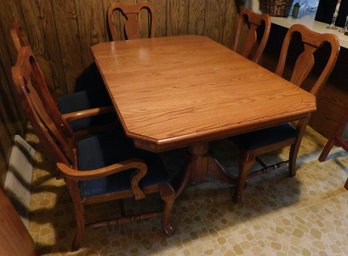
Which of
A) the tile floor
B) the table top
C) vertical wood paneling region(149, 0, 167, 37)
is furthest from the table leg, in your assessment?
vertical wood paneling region(149, 0, 167, 37)

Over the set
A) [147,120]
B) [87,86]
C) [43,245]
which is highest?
[147,120]

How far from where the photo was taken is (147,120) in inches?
41.4

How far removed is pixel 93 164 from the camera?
1.27 metres

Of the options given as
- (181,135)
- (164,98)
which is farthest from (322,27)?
(181,135)

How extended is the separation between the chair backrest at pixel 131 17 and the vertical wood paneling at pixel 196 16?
1.37ft

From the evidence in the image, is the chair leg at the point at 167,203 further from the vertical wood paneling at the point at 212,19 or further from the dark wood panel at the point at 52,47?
the vertical wood paneling at the point at 212,19

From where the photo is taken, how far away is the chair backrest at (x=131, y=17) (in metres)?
2.05

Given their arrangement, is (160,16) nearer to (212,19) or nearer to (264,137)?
(212,19)

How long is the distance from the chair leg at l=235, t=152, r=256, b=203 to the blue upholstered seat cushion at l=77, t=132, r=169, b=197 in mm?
515

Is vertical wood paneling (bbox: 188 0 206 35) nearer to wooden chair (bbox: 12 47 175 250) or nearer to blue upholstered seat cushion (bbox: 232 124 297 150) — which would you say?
blue upholstered seat cushion (bbox: 232 124 297 150)

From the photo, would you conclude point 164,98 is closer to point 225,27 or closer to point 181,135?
point 181,135

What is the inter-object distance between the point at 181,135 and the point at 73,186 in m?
0.56

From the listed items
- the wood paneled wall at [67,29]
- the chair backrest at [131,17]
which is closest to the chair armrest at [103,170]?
the wood paneled wall at [67,29]

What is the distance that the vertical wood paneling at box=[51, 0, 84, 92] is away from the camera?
6.60ft
